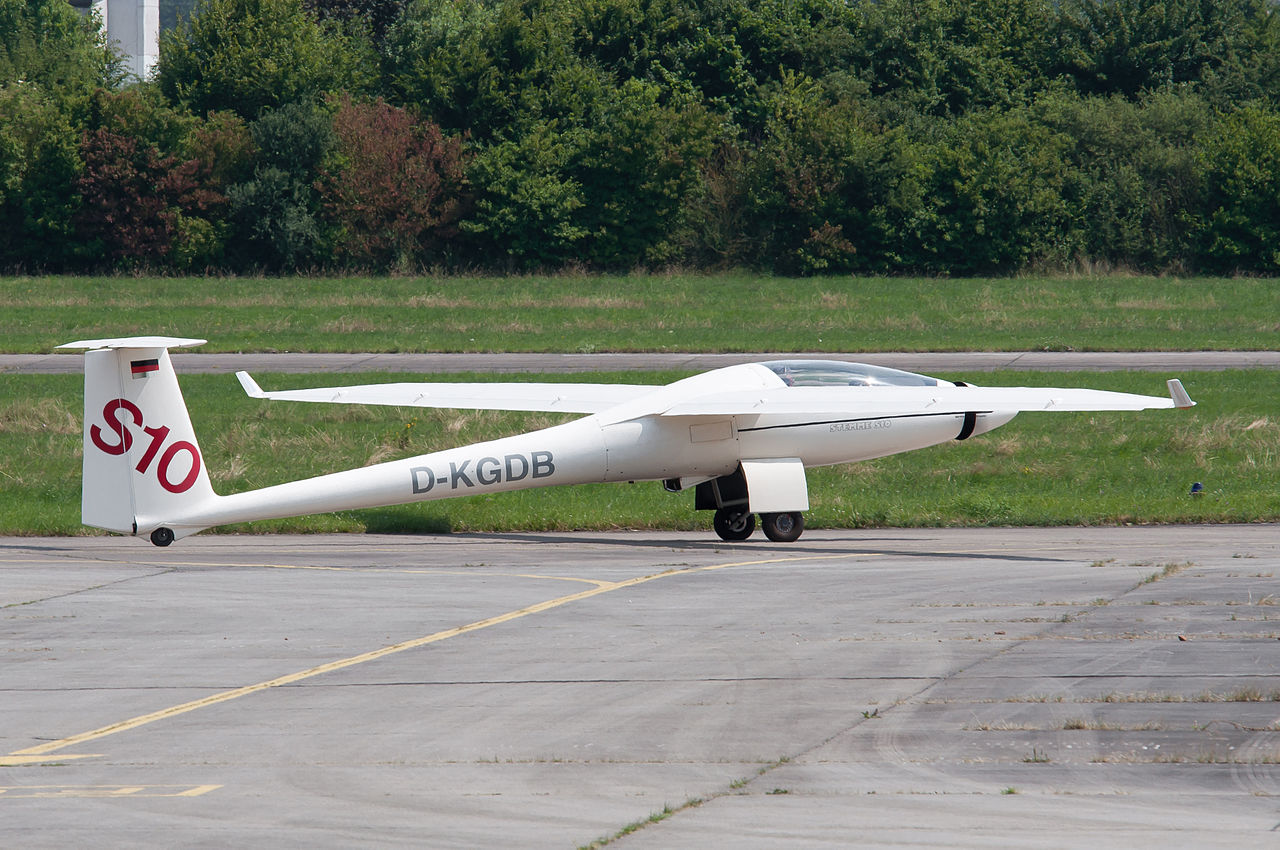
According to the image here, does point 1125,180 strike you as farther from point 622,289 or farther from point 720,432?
point 720,432

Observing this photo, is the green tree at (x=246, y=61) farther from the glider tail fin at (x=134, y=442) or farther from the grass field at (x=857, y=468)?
the glider tail fin at (x=134, y=442)

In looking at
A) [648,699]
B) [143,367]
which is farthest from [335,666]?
[143,367]

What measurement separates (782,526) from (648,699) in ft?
29.4

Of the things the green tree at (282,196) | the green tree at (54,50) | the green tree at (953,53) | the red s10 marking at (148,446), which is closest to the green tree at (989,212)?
the green tree at (953,53)

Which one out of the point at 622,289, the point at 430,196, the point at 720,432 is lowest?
the point at 720,432

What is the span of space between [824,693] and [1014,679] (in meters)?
1.48

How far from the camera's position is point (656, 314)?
49.6 meters

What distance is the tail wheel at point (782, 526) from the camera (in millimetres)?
19672

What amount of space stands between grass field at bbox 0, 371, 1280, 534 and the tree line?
36975 mm

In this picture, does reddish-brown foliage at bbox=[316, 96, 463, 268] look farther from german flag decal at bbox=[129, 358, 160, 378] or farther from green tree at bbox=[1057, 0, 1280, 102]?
german flag decal at bbox=[129, 358, 160, 378]

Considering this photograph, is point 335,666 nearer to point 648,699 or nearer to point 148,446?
point 648,699

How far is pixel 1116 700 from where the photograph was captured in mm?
10555

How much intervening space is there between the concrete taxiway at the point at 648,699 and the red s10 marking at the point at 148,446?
1.09 metres

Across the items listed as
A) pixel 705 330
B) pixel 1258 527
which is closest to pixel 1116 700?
pixel 1258 527
